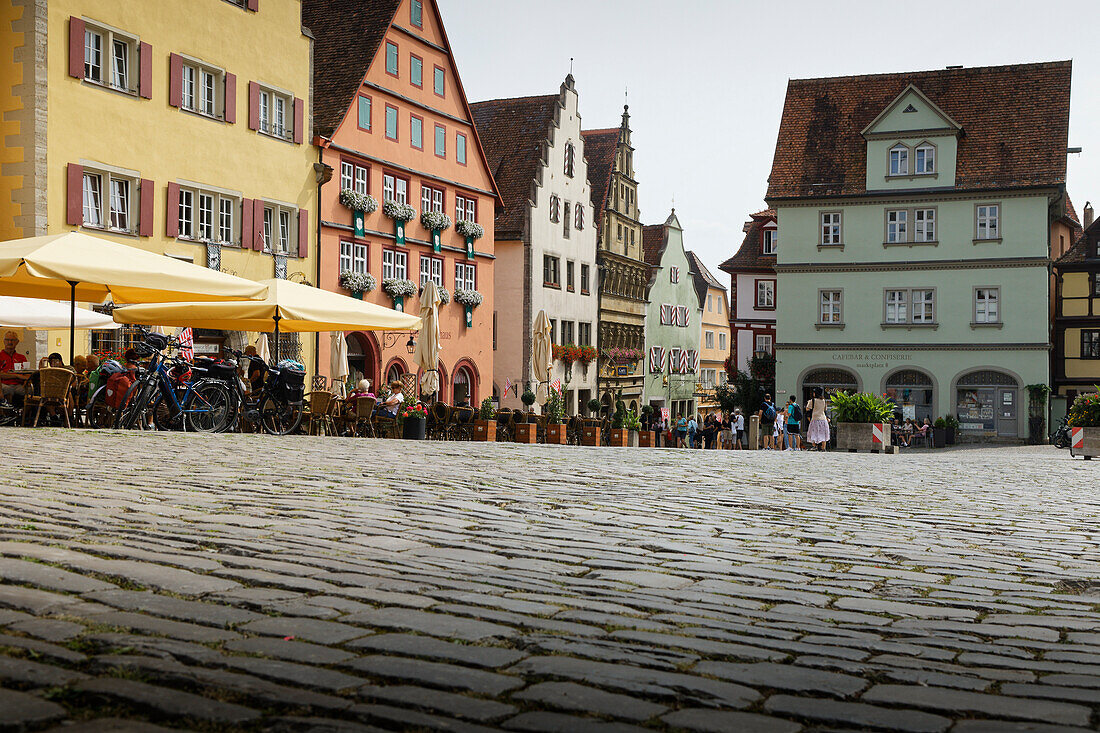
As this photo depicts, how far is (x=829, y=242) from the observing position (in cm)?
4688

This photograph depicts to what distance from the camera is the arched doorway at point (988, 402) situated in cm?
4422

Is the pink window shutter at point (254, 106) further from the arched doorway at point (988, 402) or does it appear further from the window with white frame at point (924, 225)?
the arched doorway at point (988, 402)

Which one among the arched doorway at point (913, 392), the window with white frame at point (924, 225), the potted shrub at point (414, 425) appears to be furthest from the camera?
the window with white frame at point (924, 225)

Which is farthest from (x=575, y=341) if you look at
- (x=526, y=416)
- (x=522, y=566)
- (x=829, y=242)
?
(x=522, y=566)

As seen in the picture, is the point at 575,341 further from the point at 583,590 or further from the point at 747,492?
the point at 583,590

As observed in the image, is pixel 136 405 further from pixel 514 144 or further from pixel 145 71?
pixel 514 144

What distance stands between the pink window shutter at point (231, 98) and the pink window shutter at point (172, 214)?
110 inches

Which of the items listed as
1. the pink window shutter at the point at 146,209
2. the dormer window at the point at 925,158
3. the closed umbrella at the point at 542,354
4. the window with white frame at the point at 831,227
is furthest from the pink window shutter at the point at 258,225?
the dormer window at the point at 925,158

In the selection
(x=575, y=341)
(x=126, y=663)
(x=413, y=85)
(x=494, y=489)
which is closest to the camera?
(x=126, y=663)

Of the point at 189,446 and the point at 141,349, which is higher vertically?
the point at 141,349

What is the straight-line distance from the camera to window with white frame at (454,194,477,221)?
134 feet

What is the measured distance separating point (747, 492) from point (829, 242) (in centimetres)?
3830

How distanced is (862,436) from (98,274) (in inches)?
705

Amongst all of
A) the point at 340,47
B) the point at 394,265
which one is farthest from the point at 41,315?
the point at 340,47
